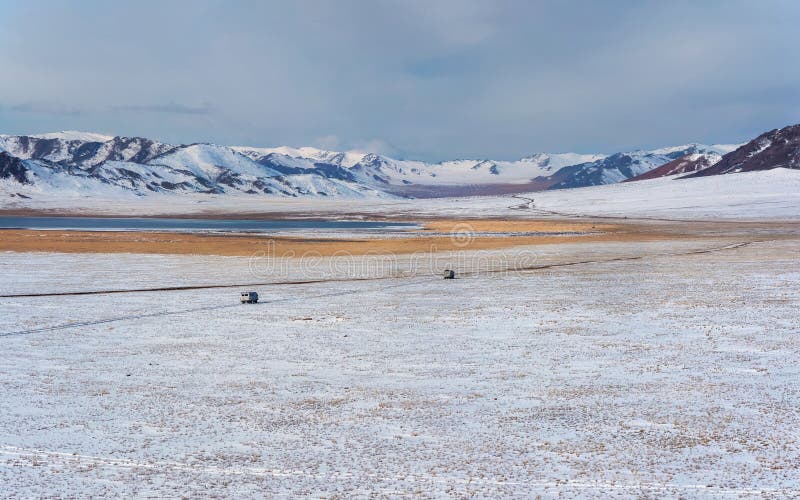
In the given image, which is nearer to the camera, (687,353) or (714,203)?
(687,353)

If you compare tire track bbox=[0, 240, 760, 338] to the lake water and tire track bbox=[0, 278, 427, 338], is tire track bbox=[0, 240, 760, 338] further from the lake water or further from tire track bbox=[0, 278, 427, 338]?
the lake water

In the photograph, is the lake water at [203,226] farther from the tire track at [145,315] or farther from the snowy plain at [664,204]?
the tire track at [145,315]

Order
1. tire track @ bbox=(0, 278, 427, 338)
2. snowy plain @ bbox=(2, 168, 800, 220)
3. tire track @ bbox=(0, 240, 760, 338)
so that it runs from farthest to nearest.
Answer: snowy plain @ bbox=(2, 168, 800, 220), tire track @ bbox=(0, 240, 760, 338), tire track @ bbox=(0, 278, 427, 338)

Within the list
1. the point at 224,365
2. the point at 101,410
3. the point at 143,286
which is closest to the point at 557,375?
the point at 224,365

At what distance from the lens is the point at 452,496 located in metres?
11.3

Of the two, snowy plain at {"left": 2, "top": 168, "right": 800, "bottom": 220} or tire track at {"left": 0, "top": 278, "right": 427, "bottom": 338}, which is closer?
tire track at {"left": 0, "top": 278, "right": 427, "bottom": 338}

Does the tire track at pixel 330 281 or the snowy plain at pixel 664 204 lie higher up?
the snowy plain at pixel 664 204

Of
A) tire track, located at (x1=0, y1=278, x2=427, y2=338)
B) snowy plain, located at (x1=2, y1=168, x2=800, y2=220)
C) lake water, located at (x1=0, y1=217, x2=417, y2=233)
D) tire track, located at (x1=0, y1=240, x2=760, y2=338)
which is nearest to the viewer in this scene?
tire track, located at (x1=0, y1=278, x2=427, y2=338)

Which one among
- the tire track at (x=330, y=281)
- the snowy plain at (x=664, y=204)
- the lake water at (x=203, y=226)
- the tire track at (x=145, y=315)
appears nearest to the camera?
the tire track at (x=145, y=315)

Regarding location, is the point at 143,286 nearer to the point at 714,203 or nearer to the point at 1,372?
the point at 1,372

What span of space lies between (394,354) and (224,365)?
4.63m

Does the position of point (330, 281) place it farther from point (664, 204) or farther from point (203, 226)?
point (664, 204)

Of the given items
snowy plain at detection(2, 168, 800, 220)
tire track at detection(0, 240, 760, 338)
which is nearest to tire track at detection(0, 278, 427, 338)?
tire track at detection(0, 240, 760, 338)

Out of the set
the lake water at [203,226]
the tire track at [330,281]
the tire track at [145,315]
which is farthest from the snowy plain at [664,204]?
the tire track at [145,315]
